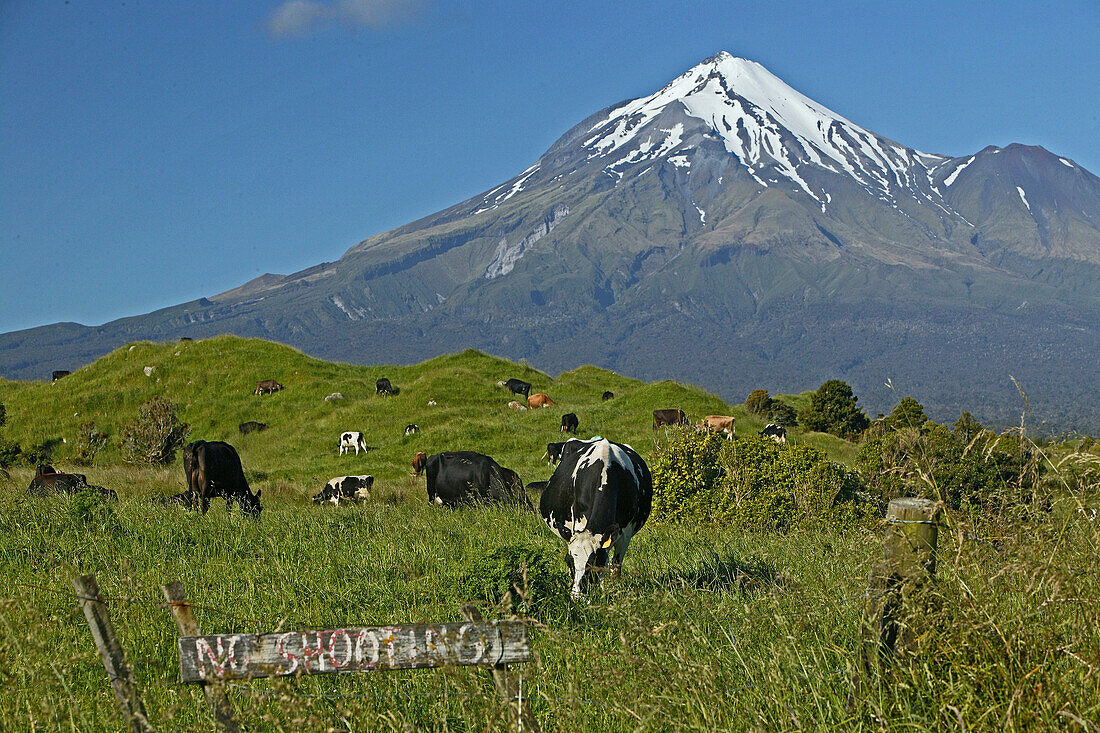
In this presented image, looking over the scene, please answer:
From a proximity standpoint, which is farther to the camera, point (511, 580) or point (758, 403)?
point (758, 403)

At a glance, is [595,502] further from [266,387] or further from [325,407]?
[266,387]

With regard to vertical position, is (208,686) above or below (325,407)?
above

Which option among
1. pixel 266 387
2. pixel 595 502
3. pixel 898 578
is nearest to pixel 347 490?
pixel 595 502

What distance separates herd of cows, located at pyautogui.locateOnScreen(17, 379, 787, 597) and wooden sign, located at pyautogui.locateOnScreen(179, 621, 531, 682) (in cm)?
269

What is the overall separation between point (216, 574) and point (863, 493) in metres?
13.1

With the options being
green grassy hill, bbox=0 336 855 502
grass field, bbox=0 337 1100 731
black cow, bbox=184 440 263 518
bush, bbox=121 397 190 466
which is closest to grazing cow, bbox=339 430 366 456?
green grassy hill, bbox=0 336 855 502

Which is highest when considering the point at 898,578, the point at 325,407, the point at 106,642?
the point at 106,642

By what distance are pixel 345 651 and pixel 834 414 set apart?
1971 inches

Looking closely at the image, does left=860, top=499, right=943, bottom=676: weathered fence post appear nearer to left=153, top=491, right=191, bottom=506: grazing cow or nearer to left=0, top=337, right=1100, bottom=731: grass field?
left=0, top=337, right=1100, bottom=731: grass field

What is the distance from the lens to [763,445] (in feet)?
57.7

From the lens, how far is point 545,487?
11766mm

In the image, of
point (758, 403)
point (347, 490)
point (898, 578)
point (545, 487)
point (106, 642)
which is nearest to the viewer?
point (106, 642)

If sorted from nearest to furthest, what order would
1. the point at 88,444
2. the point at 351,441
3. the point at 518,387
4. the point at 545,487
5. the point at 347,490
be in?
the point at 545,487
the point at 347,490
the point at 351,441
the point at 88,444
the point at 518,387

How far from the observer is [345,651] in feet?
12.1
